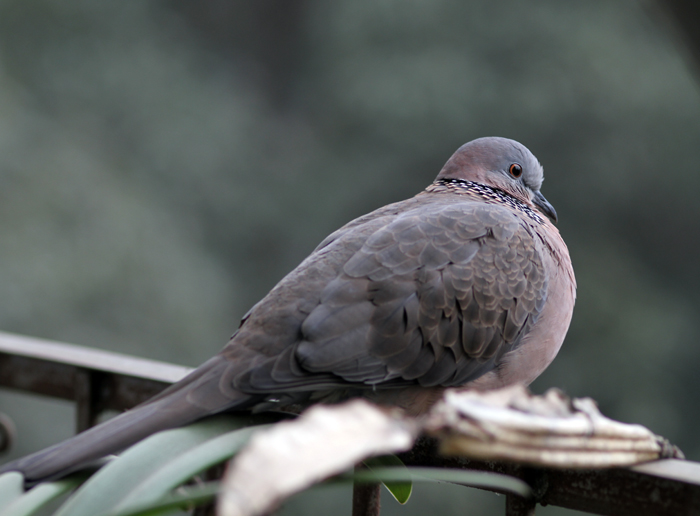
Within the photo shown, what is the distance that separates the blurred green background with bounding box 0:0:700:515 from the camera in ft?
17.4

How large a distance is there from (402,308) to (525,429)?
2.41 feet

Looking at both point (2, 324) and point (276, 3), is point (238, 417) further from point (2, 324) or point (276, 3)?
point (276, 3)

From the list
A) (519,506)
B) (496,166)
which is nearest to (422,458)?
(519,506)

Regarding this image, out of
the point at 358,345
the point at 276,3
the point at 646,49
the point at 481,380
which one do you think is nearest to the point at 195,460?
the point at 358,345

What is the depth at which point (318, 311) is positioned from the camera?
133cm

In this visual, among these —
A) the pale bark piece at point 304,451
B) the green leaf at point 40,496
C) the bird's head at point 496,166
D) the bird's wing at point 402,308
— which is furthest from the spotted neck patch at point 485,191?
the pale bark piece at point 304,451

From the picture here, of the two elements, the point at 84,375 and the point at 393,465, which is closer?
the point at 393,465

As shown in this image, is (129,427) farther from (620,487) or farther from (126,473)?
(620,487)

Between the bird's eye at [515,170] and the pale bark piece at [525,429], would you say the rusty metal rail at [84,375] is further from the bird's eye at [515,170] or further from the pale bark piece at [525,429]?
the bird's eye at [515,170]

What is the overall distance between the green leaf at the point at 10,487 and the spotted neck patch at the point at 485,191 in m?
1.28

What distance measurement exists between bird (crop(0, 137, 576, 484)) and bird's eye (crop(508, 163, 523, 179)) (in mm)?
388

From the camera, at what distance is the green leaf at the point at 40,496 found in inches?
30.0

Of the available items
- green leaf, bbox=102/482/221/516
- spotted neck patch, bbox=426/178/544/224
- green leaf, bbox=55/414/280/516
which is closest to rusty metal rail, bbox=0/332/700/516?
green leaf, bbox=55/414/280/516

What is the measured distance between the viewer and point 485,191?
193 cm
